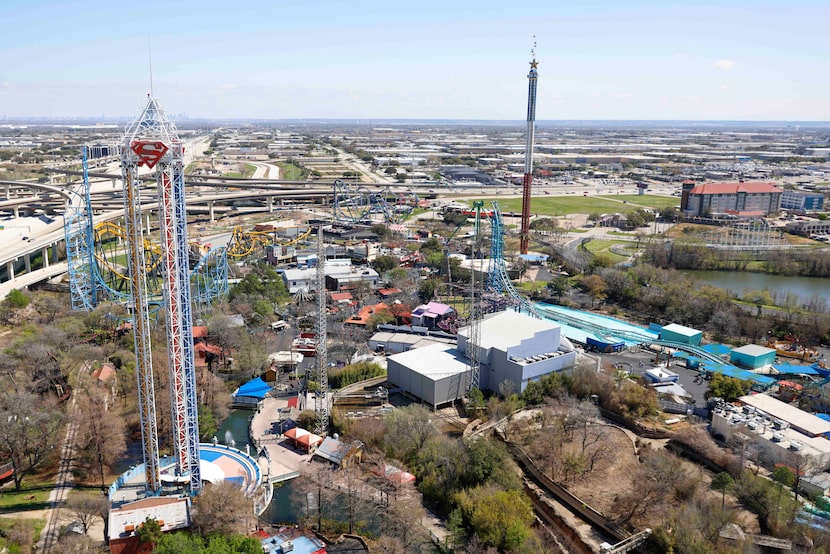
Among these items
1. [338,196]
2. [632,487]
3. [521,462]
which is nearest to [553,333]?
Result: [521,462]

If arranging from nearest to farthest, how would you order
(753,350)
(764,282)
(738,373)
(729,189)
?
(738,373), (753,350), (764,282), (729,189)

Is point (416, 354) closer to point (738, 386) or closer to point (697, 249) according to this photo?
point (738, 386)

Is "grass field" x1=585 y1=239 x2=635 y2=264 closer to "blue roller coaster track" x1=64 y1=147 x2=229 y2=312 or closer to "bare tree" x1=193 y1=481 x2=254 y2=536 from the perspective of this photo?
"blue roller coaster track" x1=64 y1=147 x2=229 y2=312

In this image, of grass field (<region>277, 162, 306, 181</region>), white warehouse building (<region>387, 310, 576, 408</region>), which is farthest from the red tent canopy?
grass field (<region>277, 162, 306, 181</region>)

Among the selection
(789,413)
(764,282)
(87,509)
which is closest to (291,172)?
(764,282)

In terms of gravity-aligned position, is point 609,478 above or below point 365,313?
below

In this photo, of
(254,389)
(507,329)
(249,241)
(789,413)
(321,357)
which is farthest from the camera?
(249,241)

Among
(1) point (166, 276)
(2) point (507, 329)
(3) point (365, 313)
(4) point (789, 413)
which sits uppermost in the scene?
(1) point (166, 276)

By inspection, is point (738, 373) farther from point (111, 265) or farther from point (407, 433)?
point (111, 265)
